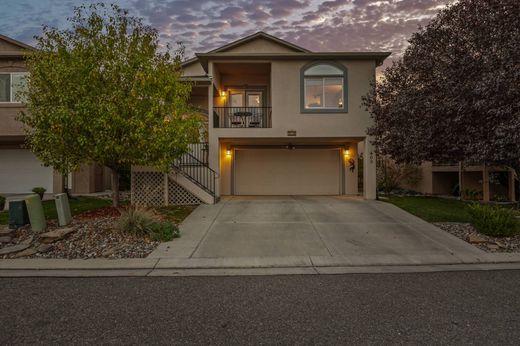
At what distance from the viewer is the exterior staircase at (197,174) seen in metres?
11.6

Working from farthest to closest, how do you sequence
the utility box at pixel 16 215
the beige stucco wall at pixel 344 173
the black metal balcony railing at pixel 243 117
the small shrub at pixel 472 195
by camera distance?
the beige stucco wall at pixel 344 173
the small shrub at pixel 472 195
the black metal balcony railing at pixel 243 117
the utility box at pixel 16 215

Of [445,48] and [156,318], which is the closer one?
[156,318]

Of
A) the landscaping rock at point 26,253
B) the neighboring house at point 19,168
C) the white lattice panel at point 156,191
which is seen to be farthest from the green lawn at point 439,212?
the neighboring house at point 19,168

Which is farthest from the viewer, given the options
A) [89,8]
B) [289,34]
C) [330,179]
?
[289,34]

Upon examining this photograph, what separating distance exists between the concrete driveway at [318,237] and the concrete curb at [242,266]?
8 centimetres

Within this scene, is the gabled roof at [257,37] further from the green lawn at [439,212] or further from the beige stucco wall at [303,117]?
the green lawn at [439,212]

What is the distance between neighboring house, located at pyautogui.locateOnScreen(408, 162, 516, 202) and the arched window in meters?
Result: 5.77

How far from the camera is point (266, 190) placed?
1542 cm

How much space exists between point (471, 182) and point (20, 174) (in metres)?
23.4

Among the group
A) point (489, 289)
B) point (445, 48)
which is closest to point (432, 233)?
point (489, 289)

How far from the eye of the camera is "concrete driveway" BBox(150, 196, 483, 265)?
6.18 metres

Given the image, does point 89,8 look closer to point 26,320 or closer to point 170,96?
point 170,96

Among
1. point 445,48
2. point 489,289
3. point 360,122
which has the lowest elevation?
point 489,289

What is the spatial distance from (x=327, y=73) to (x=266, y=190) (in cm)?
625
